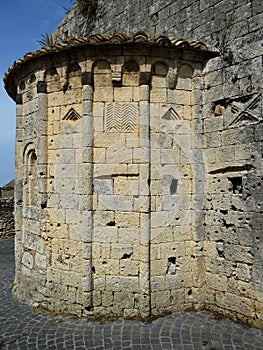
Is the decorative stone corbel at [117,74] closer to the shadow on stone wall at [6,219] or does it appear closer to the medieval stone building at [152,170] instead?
the medieval stone building at [152,170]

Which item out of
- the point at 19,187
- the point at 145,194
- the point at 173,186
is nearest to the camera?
the point at 145,194

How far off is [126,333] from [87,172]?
282cm

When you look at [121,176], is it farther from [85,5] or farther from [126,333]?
[85,5]

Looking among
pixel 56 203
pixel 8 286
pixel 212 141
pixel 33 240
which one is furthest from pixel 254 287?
pixel 8 286

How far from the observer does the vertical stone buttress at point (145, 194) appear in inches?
224

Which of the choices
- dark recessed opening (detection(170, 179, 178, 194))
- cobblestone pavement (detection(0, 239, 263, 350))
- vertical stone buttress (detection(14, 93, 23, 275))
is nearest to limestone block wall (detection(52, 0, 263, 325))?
dark recessed opening (detection(170, 179, 178, 194))

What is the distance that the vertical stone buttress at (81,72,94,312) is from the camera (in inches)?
228

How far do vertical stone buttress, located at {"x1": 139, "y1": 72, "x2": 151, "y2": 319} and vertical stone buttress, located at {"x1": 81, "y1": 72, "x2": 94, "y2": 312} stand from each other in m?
0.93

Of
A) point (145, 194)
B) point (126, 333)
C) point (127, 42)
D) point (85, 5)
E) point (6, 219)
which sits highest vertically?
point (85, 5)

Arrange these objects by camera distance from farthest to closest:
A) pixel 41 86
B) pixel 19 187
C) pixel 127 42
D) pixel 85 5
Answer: pixel 85 5
pixel 19 187
pixel 41 86
pixel 127 42

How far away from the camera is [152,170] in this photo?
5.89m

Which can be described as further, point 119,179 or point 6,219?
point 6,219

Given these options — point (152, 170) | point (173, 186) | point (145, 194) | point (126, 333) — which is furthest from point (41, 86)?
point (126, 333)

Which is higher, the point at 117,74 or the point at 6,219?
the point at 117,74
